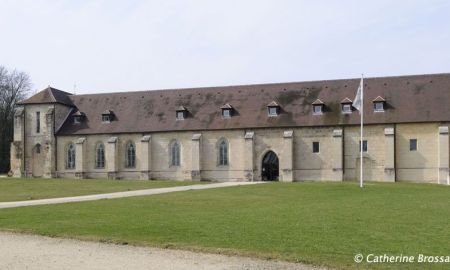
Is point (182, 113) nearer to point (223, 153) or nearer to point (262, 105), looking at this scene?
point (223, 153)

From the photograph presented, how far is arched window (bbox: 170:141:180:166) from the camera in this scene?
51656mm

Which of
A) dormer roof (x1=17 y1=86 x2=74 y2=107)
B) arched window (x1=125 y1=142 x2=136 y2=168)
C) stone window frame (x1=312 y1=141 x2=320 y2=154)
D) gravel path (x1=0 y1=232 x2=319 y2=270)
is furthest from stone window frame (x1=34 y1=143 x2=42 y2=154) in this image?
gravel path (x1=0 y1=232 x2=319 y2=270)

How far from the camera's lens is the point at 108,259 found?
11734 mm

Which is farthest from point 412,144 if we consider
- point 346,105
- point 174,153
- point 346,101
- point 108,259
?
point 108,259

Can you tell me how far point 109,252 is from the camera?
41.1ft

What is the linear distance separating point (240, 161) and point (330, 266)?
128 ft

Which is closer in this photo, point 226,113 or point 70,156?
point 226,113

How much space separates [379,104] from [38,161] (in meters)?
33.0

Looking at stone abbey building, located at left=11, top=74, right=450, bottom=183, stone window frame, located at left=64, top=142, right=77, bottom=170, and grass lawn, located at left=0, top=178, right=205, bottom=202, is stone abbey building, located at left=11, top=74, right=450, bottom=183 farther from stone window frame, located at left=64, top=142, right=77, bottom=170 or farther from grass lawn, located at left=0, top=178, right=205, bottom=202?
grass lawn, located at left=0, top=178, right=205, bottom=202

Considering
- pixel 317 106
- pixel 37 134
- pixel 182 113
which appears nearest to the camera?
pixel 317 106

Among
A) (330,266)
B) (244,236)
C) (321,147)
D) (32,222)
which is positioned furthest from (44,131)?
(330,266)

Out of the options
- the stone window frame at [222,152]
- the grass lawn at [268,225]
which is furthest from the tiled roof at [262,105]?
the grass lawn at [268,225]

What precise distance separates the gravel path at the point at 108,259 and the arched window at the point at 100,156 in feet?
133

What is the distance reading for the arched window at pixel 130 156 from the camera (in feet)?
174
